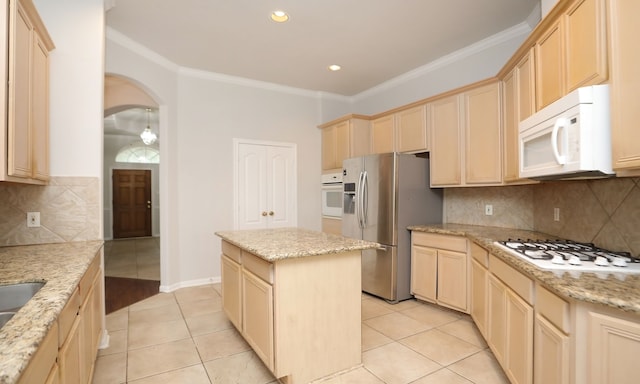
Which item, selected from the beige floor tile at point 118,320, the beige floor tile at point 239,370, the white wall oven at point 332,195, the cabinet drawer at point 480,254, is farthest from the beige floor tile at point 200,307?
the cabinet drawer at point 480,254

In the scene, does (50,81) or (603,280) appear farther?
(50,81)

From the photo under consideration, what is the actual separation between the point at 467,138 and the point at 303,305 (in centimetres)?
243

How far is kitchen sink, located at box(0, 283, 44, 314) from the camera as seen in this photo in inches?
54.4

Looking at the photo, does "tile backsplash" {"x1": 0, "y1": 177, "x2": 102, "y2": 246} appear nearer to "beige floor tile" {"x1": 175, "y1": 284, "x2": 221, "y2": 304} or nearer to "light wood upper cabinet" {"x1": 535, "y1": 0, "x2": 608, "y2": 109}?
"beige floor tile" {"x1": 175, "y1": 284, "x2": 221, "y2": 304}

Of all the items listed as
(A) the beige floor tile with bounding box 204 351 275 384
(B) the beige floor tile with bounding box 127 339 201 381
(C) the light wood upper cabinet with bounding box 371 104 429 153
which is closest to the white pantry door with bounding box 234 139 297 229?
(C) the light wood upper cabinet with bounding box 371 104 429 153

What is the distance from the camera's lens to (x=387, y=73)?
441 centimetres

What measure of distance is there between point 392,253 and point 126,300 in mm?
3125

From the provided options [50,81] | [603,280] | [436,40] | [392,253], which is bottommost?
[392,253]

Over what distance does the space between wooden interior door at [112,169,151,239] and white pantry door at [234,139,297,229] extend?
618 cm

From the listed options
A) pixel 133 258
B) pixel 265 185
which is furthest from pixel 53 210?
pixel 133 258

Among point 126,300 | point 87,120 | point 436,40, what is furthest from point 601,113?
point 126,300

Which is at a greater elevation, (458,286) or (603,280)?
(603,280)

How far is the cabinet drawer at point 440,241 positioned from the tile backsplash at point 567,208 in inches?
21.5

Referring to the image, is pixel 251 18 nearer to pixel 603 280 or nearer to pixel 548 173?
pixel 548 173
